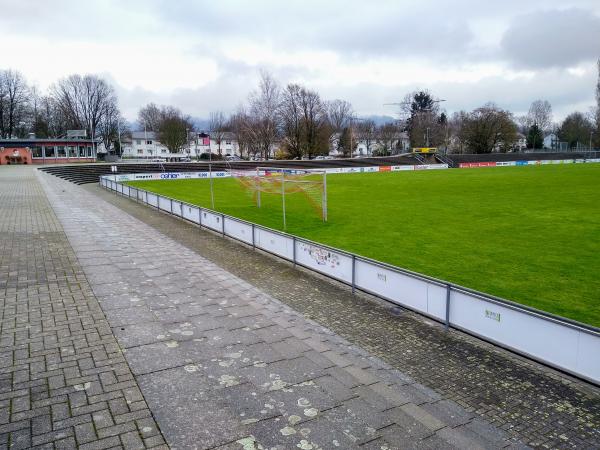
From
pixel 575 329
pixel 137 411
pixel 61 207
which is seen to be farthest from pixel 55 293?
pixel 61 207

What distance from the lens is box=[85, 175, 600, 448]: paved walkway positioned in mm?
5129

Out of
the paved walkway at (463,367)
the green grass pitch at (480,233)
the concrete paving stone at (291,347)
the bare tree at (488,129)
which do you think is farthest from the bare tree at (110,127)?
the concrete paving stone at (291,347)

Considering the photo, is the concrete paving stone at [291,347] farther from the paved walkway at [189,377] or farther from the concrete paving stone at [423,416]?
the concrete paving stone at [423,416]

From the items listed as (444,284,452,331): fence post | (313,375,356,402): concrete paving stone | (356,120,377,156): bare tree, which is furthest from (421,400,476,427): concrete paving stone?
(356,120,377,156): bare tree

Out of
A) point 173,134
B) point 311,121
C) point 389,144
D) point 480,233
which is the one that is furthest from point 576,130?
point 480,233

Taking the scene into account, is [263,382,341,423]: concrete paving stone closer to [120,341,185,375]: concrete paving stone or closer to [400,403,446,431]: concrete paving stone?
[400,403,446,431]: concrete paving stone

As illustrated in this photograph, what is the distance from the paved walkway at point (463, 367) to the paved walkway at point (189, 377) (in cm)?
31

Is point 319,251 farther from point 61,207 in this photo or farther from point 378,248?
point 61,207

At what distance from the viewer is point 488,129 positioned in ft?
315

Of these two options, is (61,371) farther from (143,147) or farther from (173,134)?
(143,147)

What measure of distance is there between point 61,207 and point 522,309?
23.1 metres

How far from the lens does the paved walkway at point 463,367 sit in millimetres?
5129

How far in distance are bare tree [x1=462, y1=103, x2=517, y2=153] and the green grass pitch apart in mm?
69191

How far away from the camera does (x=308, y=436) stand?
4.81m
